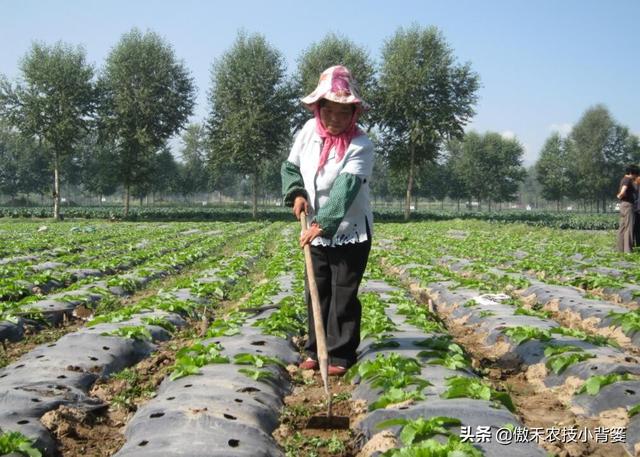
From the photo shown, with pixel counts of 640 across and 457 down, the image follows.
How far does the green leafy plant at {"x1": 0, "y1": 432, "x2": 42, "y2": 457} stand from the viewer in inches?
125

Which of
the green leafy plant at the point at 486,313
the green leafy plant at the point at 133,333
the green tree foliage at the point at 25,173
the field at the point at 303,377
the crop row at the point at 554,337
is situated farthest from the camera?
the green tree foliage at the point at 25,173

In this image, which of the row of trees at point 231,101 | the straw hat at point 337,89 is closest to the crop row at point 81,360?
the straw hat at point 337,89

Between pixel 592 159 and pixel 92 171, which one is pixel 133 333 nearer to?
pixel 92 171

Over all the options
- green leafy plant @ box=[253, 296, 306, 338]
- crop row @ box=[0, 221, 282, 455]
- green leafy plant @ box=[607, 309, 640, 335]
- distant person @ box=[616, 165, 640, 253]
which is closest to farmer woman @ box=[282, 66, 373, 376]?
green leafy plant @ box=[253, 296, 306, 338]

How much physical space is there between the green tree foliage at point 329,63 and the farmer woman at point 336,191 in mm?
42263

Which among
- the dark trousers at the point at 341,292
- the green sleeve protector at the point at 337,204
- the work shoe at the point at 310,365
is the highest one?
the green sleeve protector at the point at 337,204

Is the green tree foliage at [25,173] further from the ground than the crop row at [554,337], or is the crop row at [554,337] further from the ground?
the green tree foliage at [25,173]

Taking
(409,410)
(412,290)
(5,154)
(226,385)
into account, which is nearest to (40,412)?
(226,385)

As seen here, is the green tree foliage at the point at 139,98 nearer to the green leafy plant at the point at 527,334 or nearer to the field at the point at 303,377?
the field at the point at 303,377

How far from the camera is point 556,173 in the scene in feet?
277

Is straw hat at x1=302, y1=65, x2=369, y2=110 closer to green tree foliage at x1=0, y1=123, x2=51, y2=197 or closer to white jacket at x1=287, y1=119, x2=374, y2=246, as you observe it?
white jacket at x1=287, y1=119, x2=374, y2=246

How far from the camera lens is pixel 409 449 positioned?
296 centimetres

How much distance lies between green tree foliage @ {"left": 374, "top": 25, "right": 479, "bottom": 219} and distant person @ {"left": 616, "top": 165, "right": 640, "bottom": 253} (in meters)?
28.0

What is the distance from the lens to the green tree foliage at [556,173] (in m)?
83.5
